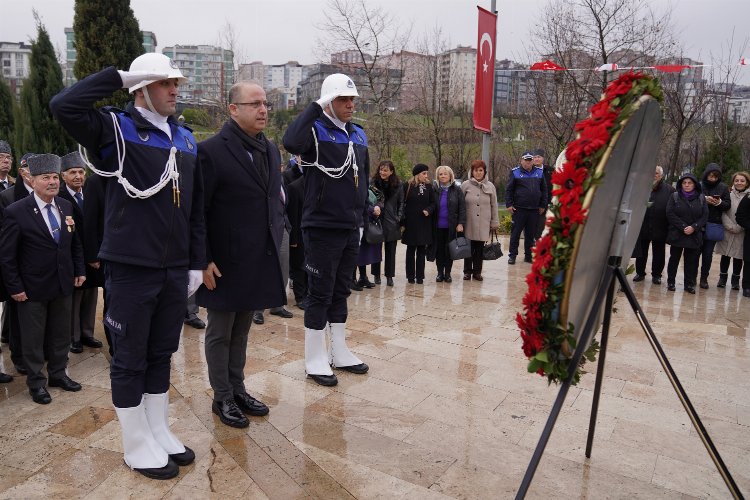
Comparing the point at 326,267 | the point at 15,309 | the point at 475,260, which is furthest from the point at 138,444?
the point at 475,260

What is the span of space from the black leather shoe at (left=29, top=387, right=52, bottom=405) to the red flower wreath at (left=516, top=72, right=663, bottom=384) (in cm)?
355

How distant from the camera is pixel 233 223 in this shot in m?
3.92

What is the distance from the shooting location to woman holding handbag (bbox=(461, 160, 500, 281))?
935 cm

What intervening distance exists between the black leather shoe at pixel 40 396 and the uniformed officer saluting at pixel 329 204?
187cm

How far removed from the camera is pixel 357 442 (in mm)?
3863

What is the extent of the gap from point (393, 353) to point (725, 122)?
51.4ft

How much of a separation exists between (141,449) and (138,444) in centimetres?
3

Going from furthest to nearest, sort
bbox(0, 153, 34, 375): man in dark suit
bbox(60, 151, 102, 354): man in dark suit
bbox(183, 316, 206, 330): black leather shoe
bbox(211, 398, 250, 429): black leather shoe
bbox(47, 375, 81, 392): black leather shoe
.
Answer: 1. bbox(183, 316, 206, 330): black leather shoe
2. bbox(60, 151, 102, 354): man in dark suit
3. bbox(0, 153, 34, 375): man in dark suit
4. bbox(47, 375, 81, 392): black leather shoe
5. bbox(211, 398, 250, 429): black leather shoe

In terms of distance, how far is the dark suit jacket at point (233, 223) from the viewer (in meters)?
3.87

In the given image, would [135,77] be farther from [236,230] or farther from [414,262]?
[414,262]

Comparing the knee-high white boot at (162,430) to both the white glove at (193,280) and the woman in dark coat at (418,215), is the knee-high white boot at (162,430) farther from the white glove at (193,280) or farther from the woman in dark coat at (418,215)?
the woman in dark coat at (418,215)

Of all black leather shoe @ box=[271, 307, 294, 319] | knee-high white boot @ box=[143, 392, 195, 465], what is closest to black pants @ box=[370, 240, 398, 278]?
black leather shoe @ box=[271, 307, 294, 319]

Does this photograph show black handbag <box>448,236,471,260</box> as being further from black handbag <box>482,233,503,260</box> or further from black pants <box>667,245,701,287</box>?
black pants <box>667,245,701,287</box>

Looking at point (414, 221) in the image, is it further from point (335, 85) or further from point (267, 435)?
point (267, 435)
